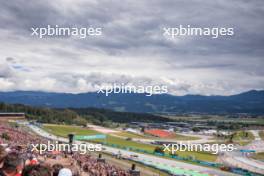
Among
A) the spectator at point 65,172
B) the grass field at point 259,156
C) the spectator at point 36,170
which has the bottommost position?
the grass field at point 259,156

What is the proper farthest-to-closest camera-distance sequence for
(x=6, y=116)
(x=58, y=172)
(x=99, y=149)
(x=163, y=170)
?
(x=6, y=116), (x=99, y=149), (x=163, y=170), (x=58, y=172)

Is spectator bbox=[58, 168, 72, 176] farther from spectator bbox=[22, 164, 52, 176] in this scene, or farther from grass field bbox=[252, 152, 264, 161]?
grass field bbox=[252, 152, 264, 161]

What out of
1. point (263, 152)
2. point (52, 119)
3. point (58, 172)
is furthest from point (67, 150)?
point (52, 119)

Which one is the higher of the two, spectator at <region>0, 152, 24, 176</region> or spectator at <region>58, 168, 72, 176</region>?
spectator at <region>0, 152, 24, 176</region>

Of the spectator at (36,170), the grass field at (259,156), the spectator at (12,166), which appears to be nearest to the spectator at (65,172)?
the spectator at (36,170)

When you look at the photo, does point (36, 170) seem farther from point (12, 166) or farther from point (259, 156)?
point (259, 156)

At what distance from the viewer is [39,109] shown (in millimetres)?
110438

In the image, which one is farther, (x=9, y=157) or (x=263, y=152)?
(x=263, y=152)

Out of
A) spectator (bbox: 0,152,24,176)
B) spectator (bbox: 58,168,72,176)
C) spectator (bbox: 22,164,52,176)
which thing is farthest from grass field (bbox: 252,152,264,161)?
spectator (bbox: 0,152,24,176)

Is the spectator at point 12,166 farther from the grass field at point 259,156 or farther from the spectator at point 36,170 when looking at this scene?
the grass field at point 259,156

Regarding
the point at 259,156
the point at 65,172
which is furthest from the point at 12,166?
the point at 259,156

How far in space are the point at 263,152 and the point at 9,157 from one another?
7480 centimetres

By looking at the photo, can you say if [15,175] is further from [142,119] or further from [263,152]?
[142,119]

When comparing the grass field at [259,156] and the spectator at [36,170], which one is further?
the grass field at [259,156]
